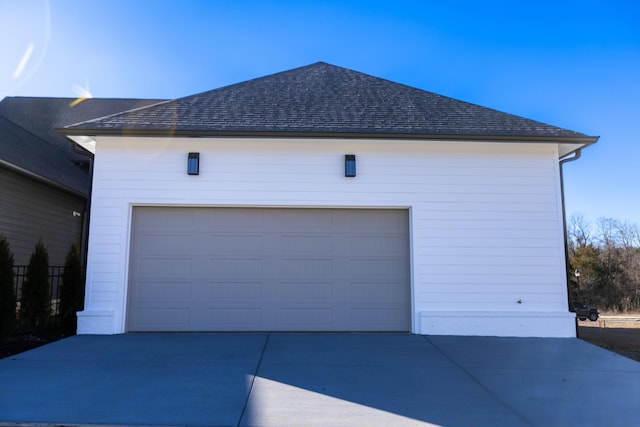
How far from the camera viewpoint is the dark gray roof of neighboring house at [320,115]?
23.7 ft

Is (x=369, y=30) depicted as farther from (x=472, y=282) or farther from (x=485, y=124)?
(x=472, y=282)

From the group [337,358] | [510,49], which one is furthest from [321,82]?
[337,358]

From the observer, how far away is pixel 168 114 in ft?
25.7

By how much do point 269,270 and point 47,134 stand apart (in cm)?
1226

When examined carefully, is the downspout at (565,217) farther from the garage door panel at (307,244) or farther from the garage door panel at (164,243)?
the garage door panel at (164,243)

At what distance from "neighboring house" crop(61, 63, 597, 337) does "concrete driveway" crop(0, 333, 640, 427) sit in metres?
0.69

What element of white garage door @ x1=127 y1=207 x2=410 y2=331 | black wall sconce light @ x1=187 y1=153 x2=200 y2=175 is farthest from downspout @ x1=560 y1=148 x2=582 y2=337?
black wall sconce light @ x1=187 y1=153 x2=200 y2=175

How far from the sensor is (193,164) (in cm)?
732

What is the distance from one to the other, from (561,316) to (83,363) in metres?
7.12

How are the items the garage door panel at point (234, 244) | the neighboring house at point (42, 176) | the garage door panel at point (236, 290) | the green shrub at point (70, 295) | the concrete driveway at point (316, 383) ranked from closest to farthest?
the concrete driveway at point (316, 383) → the garage door panel at point (236, 290) → the garage door panel at point (234, 244) → the green shrub at point (70, 295) → the neighboring house at point (42, 176)

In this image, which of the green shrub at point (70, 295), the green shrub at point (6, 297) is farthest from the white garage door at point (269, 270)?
the green shrub at point (70, 295)

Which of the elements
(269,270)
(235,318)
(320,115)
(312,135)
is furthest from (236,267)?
(320,115)

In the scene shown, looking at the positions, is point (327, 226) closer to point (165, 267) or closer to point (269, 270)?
point (269, 270)

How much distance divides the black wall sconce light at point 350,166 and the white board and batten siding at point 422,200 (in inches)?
3.7
